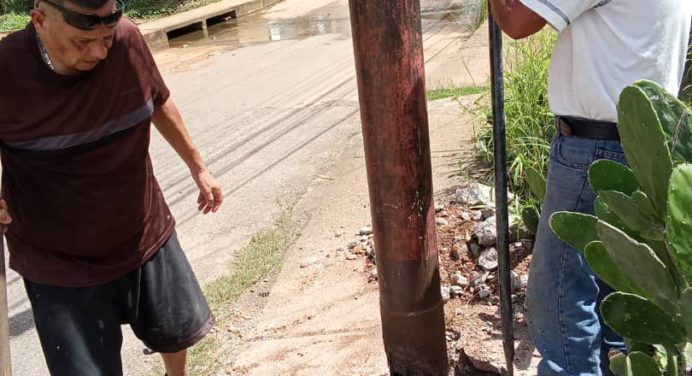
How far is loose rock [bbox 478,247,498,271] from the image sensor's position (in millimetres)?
3498

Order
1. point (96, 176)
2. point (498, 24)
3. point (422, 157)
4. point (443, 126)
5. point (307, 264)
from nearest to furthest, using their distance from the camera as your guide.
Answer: point (498, 24)
point (422, 157)
point (96, 176)
point (307, 264)
point (443, 126)

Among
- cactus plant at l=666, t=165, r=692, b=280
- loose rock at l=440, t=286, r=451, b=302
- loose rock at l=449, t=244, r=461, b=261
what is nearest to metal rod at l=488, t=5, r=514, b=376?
cactus plant at l=666, t=165, r=692, b=280

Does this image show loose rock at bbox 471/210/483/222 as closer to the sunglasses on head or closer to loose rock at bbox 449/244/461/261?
loose rock at bbox 449/244/461/261

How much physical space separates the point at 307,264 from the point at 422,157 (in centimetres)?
211

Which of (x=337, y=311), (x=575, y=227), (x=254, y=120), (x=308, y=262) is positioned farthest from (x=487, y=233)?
(x=254, y=120)

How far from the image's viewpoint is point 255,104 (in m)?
8.62

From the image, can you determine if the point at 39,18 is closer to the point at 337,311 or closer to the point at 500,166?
the point at 500,166

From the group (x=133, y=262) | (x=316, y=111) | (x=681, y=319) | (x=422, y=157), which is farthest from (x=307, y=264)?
(x=316, y=111)

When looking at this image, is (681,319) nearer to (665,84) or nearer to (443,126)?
(665,84)

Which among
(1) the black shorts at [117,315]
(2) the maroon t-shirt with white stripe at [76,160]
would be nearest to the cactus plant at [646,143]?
(2) the maroon t-shirt with white stripe at [76,160]

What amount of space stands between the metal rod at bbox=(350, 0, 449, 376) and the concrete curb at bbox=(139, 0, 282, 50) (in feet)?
40.4

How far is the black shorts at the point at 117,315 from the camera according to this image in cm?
245

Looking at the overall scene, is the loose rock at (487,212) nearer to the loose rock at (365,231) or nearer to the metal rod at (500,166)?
the loose rock at (365,231)

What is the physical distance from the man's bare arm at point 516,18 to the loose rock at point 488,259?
1.60 metres
